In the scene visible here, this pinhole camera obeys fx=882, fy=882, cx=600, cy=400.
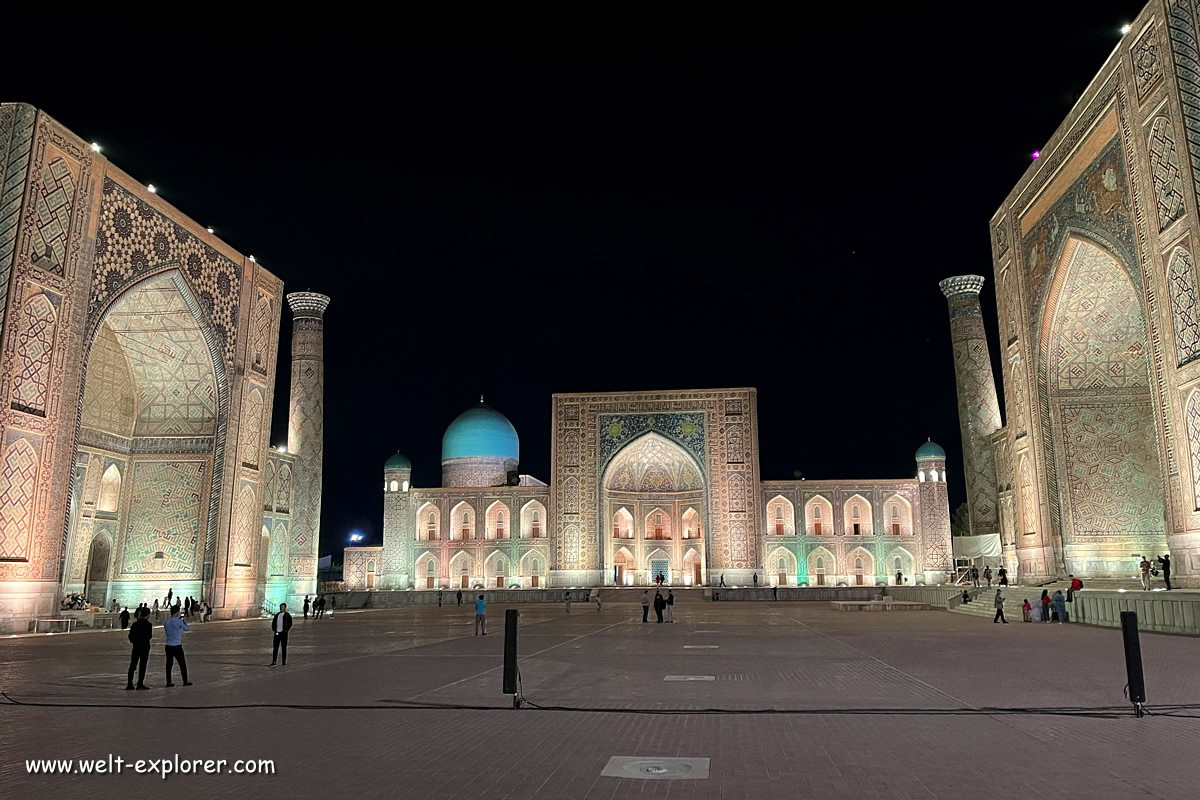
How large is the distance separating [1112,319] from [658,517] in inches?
967

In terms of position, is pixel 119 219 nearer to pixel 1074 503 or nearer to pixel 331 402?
pixel 1074 503

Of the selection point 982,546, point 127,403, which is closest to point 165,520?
point 127,403

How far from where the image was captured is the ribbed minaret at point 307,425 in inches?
1073

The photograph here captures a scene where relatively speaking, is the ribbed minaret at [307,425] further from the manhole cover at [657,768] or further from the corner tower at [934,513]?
the corner tower at [934,513]

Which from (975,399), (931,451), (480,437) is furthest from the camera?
(480,437)

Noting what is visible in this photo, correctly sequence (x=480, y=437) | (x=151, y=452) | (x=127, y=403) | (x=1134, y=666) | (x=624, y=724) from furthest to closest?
(x=480, y=437) → (x=127, y=403) → (x=151, y=452) → (x=1134, y=666) → (x=624, y=724)

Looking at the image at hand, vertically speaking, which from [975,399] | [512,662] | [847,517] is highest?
[975,399]

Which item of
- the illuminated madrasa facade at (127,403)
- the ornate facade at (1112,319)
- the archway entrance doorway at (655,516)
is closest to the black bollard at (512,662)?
the ornate facade at (1112,319)

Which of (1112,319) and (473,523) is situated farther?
(473,523)

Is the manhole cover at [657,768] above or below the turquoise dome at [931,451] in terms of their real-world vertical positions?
below

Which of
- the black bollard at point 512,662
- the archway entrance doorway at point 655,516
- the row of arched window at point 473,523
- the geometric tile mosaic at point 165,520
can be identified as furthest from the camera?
the row of arched window at point 473,523

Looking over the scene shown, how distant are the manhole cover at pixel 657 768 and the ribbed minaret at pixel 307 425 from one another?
24.3 metres

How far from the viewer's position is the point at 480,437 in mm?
45125

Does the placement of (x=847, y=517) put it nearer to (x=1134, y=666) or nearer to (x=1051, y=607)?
(x=1051, y=607)
